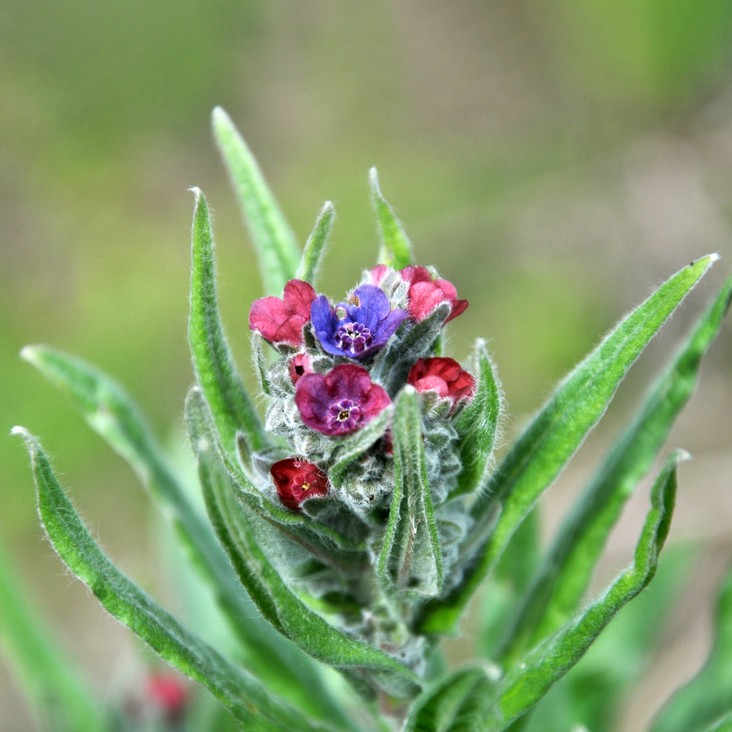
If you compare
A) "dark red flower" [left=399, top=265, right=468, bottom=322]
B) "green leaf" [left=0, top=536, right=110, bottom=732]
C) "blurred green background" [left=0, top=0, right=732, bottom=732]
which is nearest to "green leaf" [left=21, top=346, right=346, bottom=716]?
"green leaf" [left=0, top=536, right=110, bottom=732]

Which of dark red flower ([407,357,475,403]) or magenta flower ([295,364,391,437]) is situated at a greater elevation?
dark red flower ([407,357,475,403])

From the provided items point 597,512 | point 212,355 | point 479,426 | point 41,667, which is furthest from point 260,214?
point 41,667

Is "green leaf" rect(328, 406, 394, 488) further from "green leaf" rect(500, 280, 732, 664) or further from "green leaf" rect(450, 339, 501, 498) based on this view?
"green leaf" rect(500, 280, 732, 664)

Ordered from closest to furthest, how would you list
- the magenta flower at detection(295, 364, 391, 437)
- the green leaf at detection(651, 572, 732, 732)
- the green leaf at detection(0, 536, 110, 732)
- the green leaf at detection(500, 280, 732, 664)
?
the magenta flower at detection(295, 364, 391, 437) → the green leaf at detection(500, 280, 732, 664) → the green leaf at detection(651, 572, 732, 732) → the green leaf at detection(0, 536, 110, 732)

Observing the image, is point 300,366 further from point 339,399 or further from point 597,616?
point 597,616

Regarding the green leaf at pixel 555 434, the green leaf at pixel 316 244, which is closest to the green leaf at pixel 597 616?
the green leaf at pixel 555 434

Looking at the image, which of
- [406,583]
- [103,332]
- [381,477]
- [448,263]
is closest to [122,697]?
[406,583]

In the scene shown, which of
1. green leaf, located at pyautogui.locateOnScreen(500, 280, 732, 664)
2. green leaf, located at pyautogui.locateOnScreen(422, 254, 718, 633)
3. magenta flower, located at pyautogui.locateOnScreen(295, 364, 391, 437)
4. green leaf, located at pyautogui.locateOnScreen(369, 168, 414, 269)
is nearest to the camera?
magenta flower, located at pyautogui.locateOnScreen(295, 364, 391, 437)

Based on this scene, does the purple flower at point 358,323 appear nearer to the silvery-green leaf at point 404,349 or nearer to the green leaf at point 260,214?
the silvery-green leaf at point 404,349

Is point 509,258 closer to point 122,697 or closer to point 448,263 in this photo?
point 448,263
